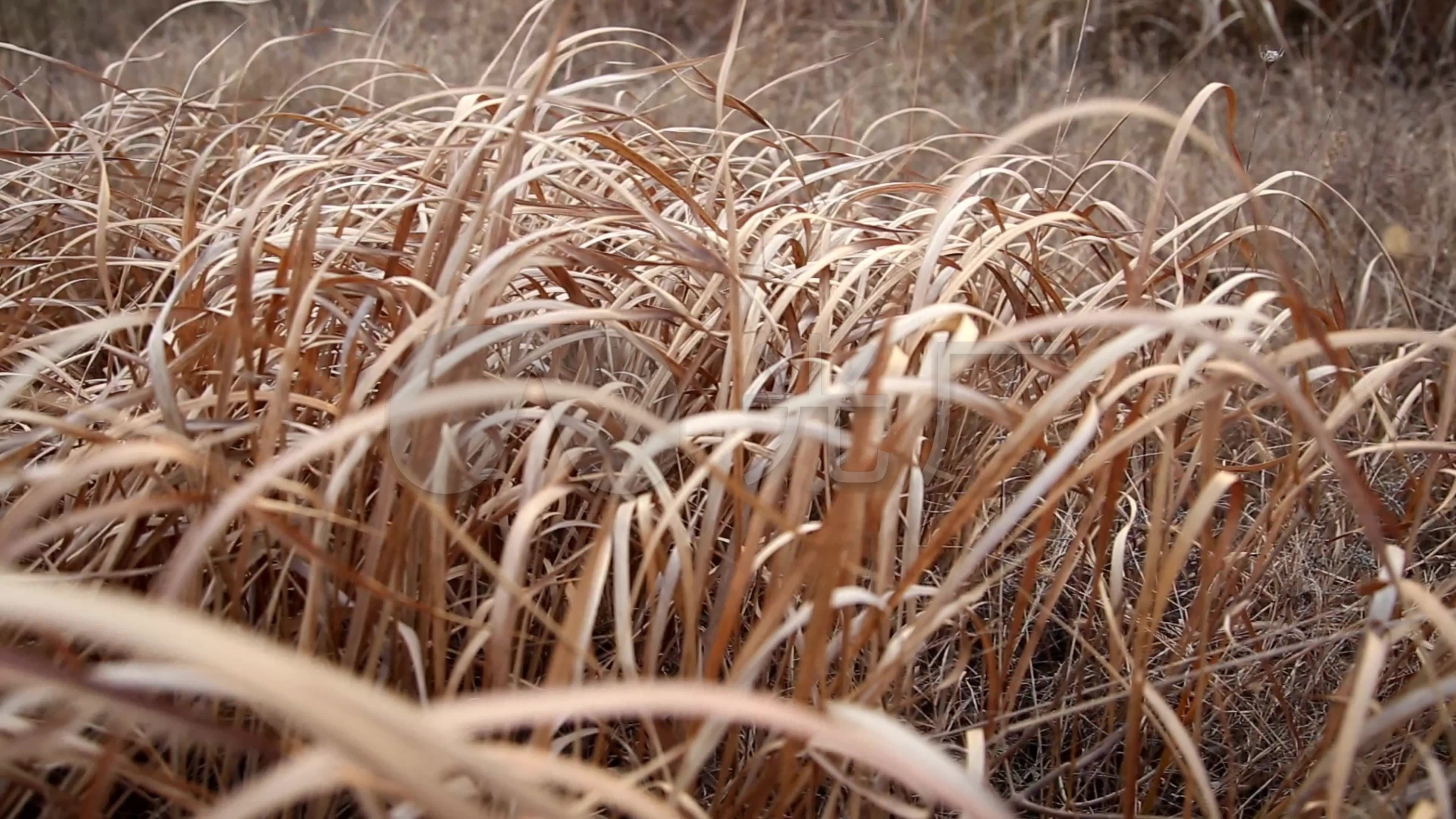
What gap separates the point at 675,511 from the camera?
0.42 m

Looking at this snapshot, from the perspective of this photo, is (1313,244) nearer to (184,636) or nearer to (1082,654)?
(1082,654)

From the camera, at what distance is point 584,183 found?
91 cm

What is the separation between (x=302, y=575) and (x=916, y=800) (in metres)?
0.32

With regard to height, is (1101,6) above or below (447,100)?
above

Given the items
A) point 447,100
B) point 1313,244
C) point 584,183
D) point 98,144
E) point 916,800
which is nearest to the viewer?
point 916,800

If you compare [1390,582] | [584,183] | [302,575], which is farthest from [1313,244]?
[302,575]

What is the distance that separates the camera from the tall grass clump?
0.33 m

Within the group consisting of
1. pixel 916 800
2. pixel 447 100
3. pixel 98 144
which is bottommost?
pixel 916 800

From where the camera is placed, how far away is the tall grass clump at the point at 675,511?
0.33 meters

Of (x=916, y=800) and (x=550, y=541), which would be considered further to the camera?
(x=550, y=541)

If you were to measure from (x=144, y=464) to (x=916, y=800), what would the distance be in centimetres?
41

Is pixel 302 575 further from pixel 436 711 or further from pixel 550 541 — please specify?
pixel 436 711

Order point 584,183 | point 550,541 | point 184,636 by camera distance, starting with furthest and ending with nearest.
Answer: point 584,183, point 550,541, point 184,636

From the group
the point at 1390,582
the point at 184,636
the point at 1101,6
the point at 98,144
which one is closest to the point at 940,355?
the point at 1390,582
